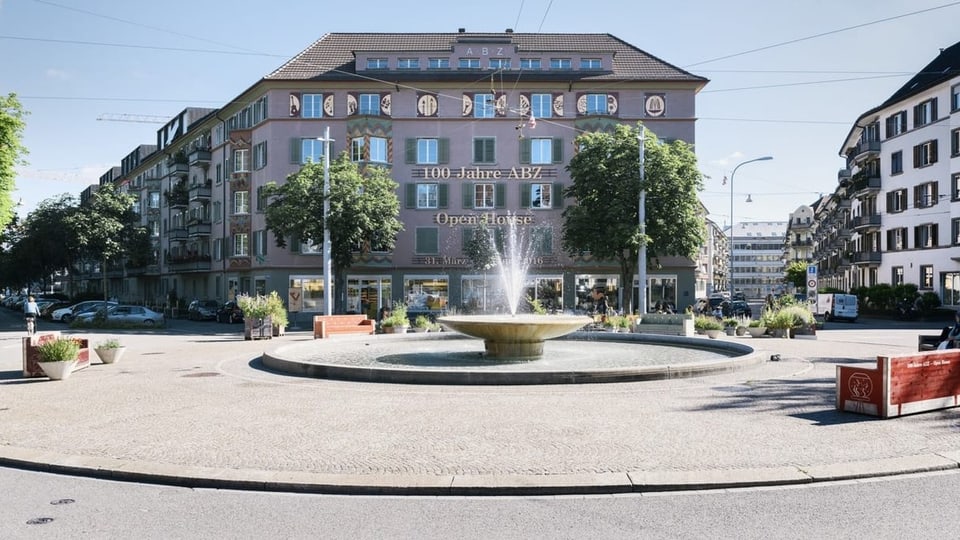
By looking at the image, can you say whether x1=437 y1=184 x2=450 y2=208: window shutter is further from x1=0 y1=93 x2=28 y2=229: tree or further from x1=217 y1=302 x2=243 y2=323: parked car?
x1=0 y1=93 x2=28 y2=229: tree

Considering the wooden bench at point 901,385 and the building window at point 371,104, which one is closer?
the wooden bench at point 901,385

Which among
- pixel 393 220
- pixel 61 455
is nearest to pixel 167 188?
pixel 393 220

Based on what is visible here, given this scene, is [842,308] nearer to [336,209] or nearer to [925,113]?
[925,113]

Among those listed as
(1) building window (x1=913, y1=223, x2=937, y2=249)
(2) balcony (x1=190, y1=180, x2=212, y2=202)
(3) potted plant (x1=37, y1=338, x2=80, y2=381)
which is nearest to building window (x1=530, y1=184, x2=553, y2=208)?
(2) balcony (x1=190, y1=180, x2=212, y2=202)

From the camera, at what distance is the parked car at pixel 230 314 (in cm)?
4388

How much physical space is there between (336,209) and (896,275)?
47208 mm

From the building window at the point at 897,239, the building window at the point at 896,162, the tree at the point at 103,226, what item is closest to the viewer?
the tree at the point at 103,226

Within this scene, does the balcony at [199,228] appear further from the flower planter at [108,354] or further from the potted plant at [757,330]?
the potted plant at [757,330]

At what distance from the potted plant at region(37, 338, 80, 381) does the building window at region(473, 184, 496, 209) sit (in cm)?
3637

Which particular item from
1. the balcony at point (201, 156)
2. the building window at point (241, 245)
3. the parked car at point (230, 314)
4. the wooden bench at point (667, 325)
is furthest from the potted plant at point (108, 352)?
the balcony at point (201, 156)

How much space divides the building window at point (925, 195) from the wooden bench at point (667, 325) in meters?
40.0

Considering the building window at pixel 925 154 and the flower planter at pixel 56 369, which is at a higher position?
the building window at pixel 925 154

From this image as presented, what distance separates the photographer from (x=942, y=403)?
11.1 m

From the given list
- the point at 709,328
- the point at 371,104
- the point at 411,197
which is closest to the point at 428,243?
the point at 411,197
